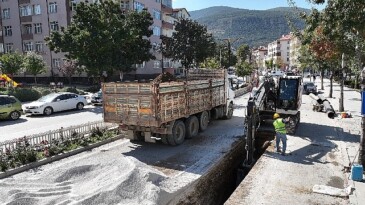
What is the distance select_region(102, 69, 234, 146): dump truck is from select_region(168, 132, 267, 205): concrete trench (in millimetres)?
2405

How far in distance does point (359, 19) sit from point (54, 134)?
42.2 ft

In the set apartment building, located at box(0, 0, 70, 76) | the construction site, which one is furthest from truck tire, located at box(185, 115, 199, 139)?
apartment building, located at box(0, 0, 70, 76)

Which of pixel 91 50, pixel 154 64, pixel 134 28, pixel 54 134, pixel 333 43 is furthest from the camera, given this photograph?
pixel 154 64

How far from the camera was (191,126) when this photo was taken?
15094 mm

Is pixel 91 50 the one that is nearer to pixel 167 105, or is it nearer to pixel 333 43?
pixel 167 105

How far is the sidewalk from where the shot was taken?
8.62 metres

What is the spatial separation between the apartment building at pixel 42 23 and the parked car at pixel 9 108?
25.5m

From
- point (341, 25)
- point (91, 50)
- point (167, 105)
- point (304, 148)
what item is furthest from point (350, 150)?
point (91, 50)

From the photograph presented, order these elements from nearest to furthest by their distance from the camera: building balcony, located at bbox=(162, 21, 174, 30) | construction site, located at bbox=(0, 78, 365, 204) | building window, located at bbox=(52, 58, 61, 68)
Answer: construction site, located at bbox=(0, 78, 365, 204) → building window, located at bbox=(52, 58, 61, 68) → building balcony, located at bbox=(162, 21, 174, 30)

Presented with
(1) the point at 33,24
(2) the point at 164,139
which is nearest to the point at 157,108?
(2) the point at 164,139

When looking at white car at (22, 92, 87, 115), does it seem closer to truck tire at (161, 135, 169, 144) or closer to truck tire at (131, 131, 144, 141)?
truck tire at (131, 131, 144, 141)

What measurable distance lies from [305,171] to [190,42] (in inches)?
1238

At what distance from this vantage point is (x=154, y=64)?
53.4m

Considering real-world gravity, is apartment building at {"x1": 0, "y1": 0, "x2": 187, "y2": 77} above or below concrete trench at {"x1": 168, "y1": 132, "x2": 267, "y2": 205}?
above
